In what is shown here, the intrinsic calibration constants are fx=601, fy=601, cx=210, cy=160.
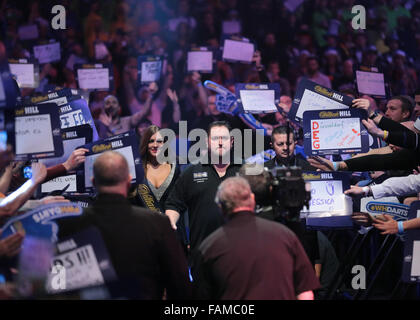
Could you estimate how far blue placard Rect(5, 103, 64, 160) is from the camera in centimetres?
400

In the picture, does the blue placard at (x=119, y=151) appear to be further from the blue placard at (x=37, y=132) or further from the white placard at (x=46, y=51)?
the white placard at (x=46, y=51)

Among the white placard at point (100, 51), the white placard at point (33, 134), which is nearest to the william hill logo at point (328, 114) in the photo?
the white placard at point (33, 134)

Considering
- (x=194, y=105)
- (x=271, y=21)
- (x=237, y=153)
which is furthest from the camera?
(x=271, y=21)

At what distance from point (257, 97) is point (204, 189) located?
199 cm

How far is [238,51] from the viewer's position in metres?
7.55

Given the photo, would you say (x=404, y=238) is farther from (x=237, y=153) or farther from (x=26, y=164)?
(x=26, y=164)

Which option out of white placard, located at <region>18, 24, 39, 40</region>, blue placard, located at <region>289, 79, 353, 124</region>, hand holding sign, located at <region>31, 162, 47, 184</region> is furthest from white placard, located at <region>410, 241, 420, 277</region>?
white placard, located at <region>18, 24, 39, 40</region>

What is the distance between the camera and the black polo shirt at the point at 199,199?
4656 mm

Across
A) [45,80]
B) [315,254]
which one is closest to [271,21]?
[45,80]

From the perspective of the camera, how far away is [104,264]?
319 cm

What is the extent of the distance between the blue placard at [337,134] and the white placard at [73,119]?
182 cm

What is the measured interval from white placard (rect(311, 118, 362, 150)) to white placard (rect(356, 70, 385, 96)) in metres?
1.38

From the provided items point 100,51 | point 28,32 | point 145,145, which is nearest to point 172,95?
point 100,51
